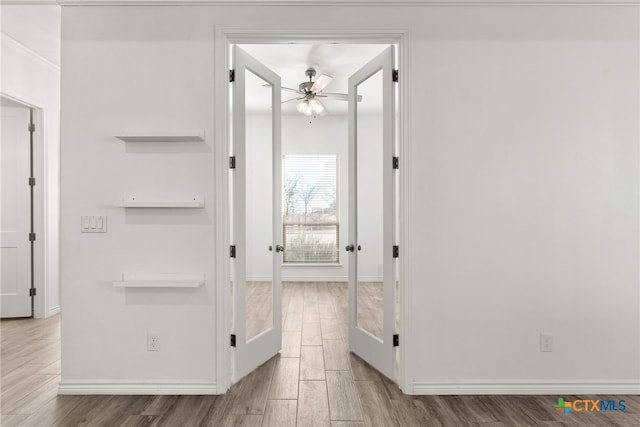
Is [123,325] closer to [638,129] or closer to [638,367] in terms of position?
[638,367]

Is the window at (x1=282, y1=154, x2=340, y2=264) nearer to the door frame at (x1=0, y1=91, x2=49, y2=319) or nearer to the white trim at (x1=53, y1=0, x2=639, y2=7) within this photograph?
the door frame at (x1=0, y1=91, x2=49, y2=319)

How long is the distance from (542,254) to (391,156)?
47.8 inches

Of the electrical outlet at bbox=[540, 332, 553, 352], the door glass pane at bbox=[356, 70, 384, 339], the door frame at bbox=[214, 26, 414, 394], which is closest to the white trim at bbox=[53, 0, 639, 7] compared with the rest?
the door frame at bbox=[214, 26, 414, 394]

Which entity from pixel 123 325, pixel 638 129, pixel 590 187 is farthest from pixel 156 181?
pixel 638 129

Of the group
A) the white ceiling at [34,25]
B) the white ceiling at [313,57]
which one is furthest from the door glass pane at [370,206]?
the white ceiling at [34,25]

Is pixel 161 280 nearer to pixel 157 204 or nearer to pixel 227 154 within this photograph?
pixel 157 204

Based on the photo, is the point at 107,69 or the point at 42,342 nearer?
the point at 107,69

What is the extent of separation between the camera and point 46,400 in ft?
7.82

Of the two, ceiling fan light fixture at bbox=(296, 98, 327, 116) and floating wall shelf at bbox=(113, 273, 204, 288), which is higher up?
ceiling fan light fixture at bbox=(296, 98, 327, 116)

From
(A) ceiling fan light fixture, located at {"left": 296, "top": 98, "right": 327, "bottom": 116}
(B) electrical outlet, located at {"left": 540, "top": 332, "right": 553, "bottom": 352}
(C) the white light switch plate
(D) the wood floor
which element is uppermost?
(A) ceiling fan light fixture, located at {"left": 296, "top": 98, "right": 327, "bottom": 116}

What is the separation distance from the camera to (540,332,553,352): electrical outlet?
8.21ft

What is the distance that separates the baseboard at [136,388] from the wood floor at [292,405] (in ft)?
0.15

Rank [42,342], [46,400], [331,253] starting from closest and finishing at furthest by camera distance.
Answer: [46,400] < [42,342] < [331,253]

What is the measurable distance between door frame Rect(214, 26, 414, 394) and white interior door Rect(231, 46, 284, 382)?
0.12 m
